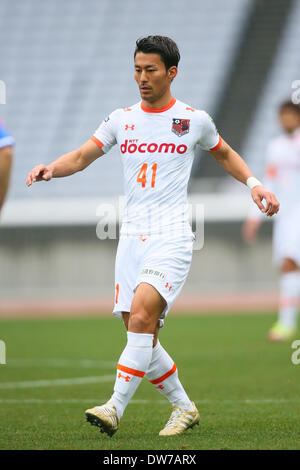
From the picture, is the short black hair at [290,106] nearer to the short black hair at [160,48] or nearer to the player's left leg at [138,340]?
the short black hair at [160,48]

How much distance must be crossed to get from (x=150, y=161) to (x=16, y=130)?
1958 centimetres

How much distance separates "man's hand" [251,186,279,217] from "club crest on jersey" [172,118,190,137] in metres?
0.53

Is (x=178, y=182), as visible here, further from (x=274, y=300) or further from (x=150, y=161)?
(x=274, y=300)

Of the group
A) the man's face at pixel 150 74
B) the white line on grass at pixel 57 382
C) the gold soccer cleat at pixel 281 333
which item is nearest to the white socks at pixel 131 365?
the man's face at pixel 150 74

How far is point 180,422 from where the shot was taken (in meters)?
5.02

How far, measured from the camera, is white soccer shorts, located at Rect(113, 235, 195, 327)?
4.80 m

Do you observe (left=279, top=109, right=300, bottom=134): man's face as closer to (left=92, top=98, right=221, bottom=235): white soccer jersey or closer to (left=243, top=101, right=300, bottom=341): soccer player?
(left=243, top=101, right=300, bottom=341): soccer player

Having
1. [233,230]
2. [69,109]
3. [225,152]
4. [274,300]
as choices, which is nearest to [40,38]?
[69,109]

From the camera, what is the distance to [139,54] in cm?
490

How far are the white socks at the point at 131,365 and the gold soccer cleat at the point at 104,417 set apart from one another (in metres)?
0.10

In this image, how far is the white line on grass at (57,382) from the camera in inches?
296

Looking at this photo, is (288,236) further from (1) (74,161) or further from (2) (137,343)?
(2) (137,343)
